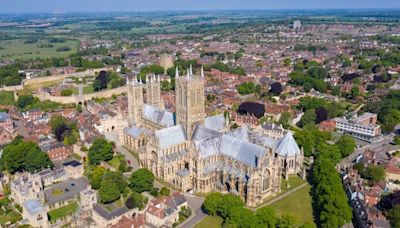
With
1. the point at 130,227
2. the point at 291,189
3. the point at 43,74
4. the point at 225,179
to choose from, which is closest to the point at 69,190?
the point at 130,227

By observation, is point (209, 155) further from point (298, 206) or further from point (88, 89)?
point (88, 89)

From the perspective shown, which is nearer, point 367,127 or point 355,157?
point 355,157

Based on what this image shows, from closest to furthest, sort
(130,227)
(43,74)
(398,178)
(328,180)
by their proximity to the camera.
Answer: (130,227), (328,180), (398,178), (43,74)

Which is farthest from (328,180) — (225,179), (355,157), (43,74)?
(43,74)

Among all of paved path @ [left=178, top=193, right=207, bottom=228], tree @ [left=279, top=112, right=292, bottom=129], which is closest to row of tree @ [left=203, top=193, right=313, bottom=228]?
paved path @ [left=178, top=193, right=207, bottom=228]

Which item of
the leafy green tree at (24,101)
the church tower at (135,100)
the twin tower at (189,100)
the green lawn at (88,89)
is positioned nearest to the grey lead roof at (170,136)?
the twin tower at (189,100)

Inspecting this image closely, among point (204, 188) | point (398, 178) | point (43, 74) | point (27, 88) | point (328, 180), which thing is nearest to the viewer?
point (328, 180)

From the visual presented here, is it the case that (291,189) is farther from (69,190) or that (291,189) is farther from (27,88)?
(27,88)

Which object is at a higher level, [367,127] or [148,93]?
[148,93]
